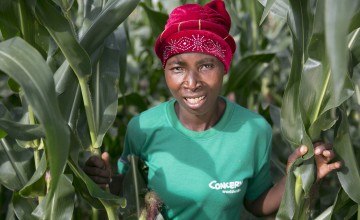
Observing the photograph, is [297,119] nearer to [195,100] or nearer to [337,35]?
[195,100]

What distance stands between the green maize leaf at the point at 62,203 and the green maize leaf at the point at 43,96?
1.19ft

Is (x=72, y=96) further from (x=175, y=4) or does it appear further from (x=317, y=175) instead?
(x=175, y=4)

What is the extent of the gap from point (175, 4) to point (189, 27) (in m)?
0.92

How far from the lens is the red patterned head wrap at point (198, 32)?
147 centimetres

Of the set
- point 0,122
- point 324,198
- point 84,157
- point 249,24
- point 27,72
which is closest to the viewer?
point 27,72

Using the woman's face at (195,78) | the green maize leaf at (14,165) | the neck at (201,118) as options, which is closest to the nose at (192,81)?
the woman's face at (195,78)

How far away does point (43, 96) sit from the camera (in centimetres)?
105

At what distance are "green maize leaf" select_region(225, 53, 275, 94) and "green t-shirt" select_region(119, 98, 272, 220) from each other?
729mm

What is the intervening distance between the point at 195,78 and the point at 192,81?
12 mm

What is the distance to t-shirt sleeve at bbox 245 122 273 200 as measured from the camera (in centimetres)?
165

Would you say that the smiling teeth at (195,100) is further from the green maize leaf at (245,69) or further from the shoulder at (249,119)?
the green maize leaf at (245,69)

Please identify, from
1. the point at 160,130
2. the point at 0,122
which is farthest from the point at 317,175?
the point at 0,122

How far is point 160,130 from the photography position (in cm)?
162

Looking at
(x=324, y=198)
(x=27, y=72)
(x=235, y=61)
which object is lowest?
(x=324, y=198)
